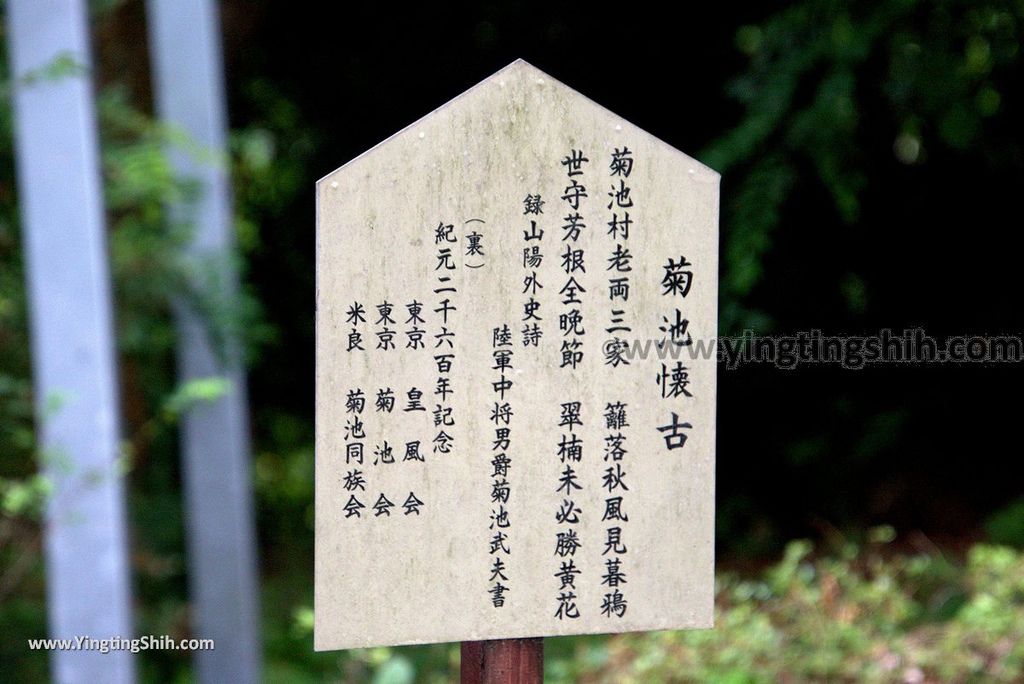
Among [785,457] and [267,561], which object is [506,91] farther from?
[267,561]

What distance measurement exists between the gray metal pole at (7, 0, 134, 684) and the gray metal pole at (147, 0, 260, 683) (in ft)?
3.15

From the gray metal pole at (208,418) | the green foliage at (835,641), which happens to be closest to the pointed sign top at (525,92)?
the green foliage at (835,641)

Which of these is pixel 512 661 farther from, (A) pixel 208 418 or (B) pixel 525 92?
(A) pixel 208 418

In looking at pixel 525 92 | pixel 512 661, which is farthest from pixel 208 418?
pixel 525 92

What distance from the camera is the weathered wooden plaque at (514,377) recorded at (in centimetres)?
161

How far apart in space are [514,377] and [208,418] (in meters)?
2.21

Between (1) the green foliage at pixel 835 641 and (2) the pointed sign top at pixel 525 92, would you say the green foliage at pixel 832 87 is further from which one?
(2) the pointed sign top at pixel 525 92

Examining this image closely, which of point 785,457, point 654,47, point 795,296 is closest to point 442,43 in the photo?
point 654,47

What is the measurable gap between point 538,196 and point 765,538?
4.13 meters

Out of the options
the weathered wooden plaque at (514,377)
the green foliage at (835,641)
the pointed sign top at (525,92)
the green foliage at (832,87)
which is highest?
the green foliage at (832,87)

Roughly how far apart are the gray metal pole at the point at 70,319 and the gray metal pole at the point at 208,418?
37.9 inches

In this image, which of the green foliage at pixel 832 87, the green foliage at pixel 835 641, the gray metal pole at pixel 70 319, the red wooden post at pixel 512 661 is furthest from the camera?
the green foliage at pixel 832 87

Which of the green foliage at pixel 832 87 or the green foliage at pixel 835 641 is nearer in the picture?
the green foliage at pixel 835 641

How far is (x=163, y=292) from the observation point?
11.2 ft
